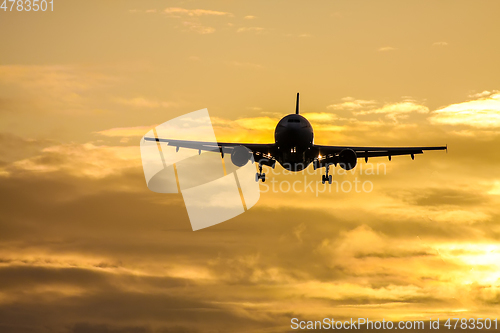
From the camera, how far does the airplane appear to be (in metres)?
63.5

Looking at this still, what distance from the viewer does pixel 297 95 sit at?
90062 millimetres

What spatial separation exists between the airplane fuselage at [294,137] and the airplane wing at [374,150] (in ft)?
11.5

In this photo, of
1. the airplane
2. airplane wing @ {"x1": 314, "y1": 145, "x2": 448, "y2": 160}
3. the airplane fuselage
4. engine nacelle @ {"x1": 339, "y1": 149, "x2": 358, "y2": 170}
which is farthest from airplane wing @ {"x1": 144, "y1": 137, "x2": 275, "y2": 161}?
engine nacelle @ {"x1": 339, "y1": 149, "x2": 358, "y2": 170}

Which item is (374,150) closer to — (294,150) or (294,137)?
(294,150)

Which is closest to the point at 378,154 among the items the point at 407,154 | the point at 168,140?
the point at 407,154

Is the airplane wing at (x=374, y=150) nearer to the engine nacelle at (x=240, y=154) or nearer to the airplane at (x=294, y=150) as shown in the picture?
the airplane at (x=294, y=150)

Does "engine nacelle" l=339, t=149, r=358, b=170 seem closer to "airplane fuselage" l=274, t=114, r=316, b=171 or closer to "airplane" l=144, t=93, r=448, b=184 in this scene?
"airplane" l=144, t=93, r=448, b=184

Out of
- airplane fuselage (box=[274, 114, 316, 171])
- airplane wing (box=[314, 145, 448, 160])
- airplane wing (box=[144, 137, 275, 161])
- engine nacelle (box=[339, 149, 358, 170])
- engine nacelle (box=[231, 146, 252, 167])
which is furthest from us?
airplane wing (box=[314, 145, 448, 160])

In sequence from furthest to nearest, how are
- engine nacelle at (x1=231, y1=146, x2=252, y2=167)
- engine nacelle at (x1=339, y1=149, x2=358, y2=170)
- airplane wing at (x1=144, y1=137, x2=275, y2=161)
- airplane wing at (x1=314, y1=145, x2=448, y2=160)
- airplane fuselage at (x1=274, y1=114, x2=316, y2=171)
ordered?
airplane wing at (x1=314, y1=145, x2=448, y2=160), airplane wing at (x1=144, y1=137, x2=275, y2=161), engine nacelle at (x1=231, y1=146, x2=252, y2=167), engine nacelle at (x1=339, y1=149, x2=358, y2=170), airplane fuselage at (x1=274, y1=114, x2=316, y2=171)

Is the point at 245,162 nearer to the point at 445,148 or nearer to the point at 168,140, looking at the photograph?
the point at 168,140

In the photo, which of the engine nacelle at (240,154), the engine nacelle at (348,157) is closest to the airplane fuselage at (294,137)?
the engine nacelle at (348,157)

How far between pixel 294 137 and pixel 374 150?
1263 centimetres

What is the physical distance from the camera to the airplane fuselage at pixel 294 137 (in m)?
63.1

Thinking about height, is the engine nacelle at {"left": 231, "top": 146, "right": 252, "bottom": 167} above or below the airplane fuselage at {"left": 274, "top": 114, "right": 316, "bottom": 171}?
below
